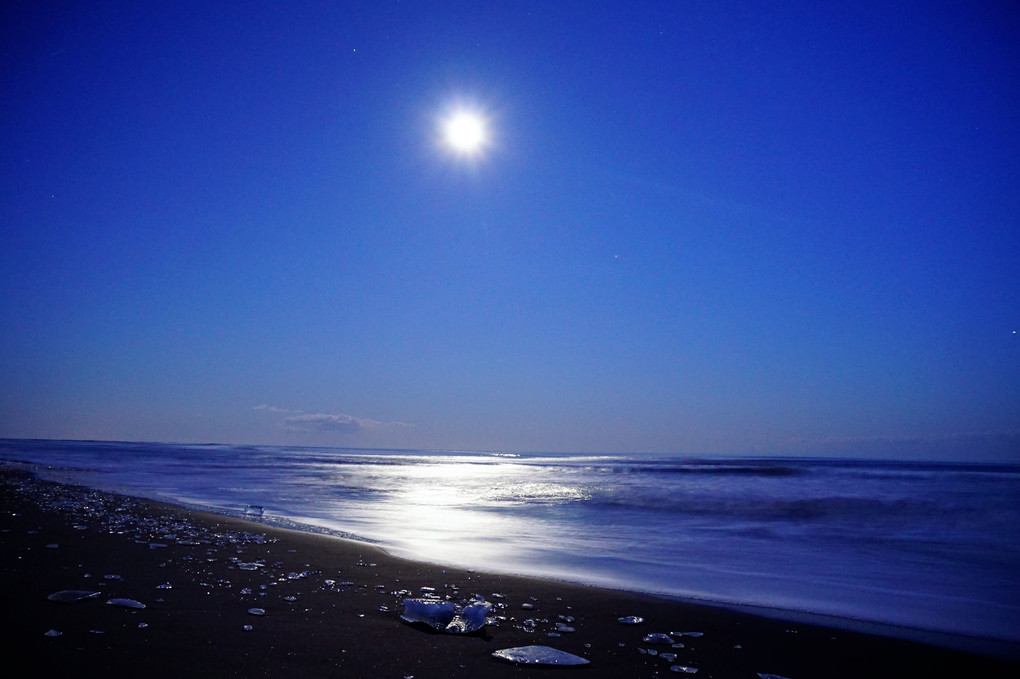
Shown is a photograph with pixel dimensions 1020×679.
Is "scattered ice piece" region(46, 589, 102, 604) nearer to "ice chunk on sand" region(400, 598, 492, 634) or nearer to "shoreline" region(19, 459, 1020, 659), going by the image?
"ice chunk on sand" region(400, 598, 492, 634)

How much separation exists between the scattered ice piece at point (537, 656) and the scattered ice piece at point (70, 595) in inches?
108

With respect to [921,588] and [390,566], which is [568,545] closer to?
[390,566]

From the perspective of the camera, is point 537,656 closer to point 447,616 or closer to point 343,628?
point 447,616

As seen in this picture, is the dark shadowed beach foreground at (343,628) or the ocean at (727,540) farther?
the ocean at (727,540)

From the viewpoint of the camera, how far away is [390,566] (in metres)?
5.55

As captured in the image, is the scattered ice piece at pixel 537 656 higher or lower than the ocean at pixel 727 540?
higher

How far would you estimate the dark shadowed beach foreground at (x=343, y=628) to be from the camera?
9.29 ft

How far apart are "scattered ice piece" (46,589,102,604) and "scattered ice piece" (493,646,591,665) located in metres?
2.73

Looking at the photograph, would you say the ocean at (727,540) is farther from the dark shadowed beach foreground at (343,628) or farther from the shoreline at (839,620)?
the dark shadowed beach foreground at (343,628)

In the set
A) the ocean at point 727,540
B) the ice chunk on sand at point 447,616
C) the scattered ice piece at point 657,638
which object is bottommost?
the ocean at point 727,540

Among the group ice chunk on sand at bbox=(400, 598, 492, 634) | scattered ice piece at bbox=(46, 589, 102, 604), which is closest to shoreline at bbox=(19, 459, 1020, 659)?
ice chunk on sand at bbox=(400, 598, 492, 634)

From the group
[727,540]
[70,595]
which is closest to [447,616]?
[70,595]

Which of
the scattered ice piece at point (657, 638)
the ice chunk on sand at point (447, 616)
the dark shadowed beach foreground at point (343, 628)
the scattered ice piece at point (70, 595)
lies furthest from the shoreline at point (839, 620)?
the scattered ice piece at point (70, 595)

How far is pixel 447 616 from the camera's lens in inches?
137
